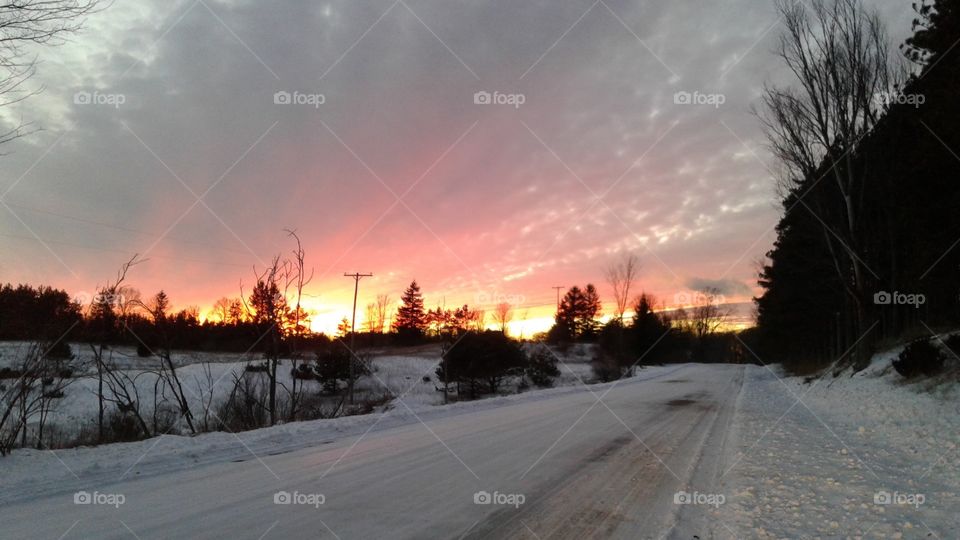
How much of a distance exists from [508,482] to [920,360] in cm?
1485

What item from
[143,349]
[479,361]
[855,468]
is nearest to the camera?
[855,468]

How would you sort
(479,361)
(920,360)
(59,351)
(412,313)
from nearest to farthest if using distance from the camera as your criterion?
(59,351), (920,360), (479,361), (412,313)

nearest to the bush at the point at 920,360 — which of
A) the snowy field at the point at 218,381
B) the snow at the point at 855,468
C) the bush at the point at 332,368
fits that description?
the snow at the point at 855,468

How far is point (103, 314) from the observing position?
1324 centimetres

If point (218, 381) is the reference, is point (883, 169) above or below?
above

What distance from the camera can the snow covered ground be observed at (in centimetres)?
519

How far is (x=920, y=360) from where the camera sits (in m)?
15.4

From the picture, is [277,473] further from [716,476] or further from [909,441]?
[909,441]

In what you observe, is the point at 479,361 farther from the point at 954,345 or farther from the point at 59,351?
the point at 59,351

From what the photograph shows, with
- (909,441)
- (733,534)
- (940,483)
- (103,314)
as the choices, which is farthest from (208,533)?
(909,441)

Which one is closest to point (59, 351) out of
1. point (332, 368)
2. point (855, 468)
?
point (855, 468)

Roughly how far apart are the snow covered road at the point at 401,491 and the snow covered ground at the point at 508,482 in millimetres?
30

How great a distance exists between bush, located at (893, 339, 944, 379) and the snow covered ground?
8.92ft

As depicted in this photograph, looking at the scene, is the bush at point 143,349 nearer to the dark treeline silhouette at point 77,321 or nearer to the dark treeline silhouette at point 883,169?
the dark treeline silhouette at point 77,321
